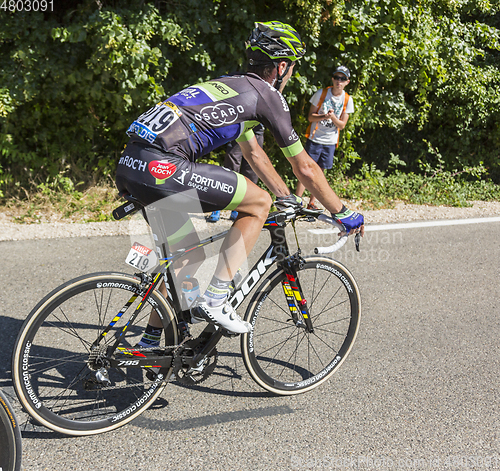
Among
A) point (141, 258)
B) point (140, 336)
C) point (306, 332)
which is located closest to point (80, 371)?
point (140, 336)

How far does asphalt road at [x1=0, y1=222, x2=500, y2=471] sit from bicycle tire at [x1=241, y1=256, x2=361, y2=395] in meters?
0.14

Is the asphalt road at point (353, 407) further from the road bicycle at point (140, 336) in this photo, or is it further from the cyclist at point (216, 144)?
the cyclist at point (216, 144)

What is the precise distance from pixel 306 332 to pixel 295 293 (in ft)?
1.43

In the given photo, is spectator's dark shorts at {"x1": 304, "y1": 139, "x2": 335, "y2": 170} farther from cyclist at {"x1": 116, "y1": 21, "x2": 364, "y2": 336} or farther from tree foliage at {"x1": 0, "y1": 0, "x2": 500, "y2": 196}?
cyclist at {"x1": 116, "y1": 21, "x2": 364, "y2": 336}

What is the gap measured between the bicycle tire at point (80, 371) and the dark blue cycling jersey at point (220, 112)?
2.78 feet

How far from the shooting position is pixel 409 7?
313 inches

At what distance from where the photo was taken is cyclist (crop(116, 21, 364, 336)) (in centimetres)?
267

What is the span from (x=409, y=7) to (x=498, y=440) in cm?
714

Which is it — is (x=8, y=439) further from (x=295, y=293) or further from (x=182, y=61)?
(x=182, y=61)

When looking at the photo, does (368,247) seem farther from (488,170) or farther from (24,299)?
(488,170)

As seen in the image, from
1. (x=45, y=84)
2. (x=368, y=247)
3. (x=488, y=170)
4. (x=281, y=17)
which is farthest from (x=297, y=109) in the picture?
(x=488, y=170)

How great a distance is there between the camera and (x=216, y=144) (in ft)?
9.68

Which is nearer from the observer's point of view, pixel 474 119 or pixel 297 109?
pixel 297 109

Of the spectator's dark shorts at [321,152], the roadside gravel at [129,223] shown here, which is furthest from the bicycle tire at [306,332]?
the spectator's dark shorts at [321,152]
